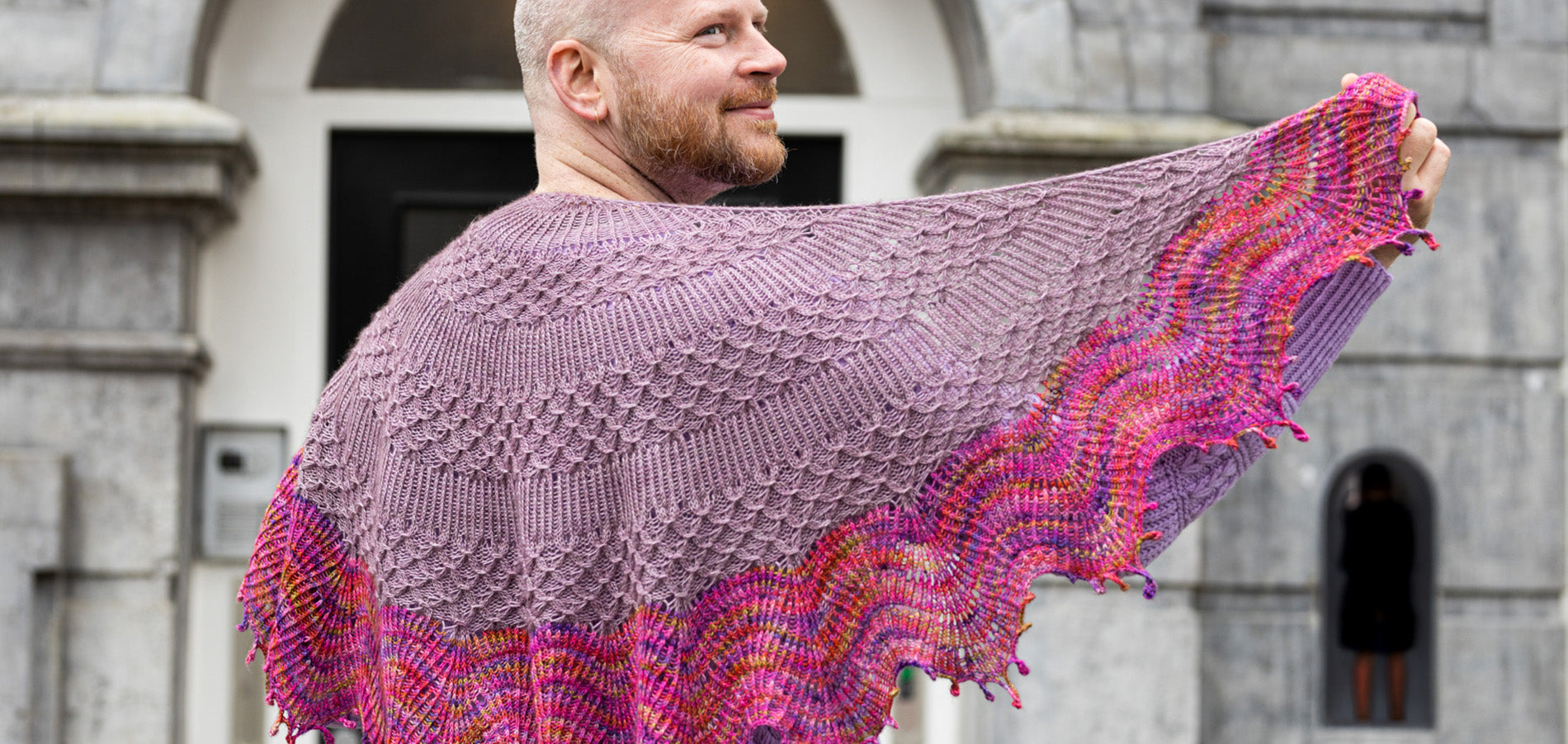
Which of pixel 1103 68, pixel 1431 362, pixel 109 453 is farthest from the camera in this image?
pixel 1431 362

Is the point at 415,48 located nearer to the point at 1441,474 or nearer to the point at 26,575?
the point at 26,575

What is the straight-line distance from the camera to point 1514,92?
4.86 m

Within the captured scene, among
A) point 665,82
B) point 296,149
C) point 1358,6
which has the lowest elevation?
point 665,82

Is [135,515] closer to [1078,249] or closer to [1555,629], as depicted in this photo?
[1078,249]

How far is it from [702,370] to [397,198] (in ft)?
11.6

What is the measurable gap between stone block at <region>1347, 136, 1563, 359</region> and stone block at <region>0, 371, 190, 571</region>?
148 inches

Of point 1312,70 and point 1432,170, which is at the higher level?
point 1312,70

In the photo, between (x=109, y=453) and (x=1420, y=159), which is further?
(x=109, y=453)

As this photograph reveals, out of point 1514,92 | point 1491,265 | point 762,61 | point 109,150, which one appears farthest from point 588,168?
point 1514,92

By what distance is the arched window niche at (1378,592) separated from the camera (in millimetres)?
4805

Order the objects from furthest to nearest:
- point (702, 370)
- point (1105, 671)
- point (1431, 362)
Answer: point (1431, 362)
point (1105, 671)
point (702, 370)

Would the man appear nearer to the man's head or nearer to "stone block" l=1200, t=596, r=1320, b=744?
the man's head

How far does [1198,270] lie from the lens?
1.60 m

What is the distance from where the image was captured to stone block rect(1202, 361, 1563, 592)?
15.5ft
